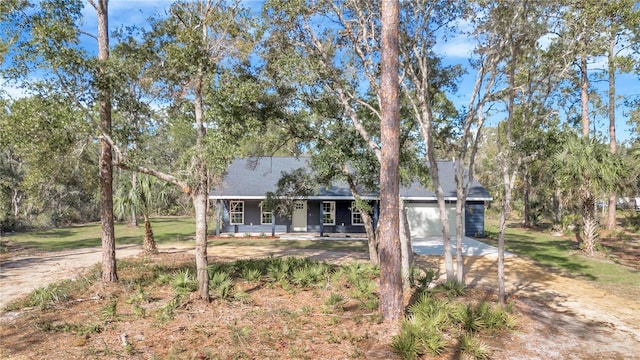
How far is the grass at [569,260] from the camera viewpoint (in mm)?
12586

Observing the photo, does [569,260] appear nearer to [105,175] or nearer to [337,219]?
[337,219]

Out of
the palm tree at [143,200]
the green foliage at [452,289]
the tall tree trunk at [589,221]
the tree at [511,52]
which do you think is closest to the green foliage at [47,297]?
the palm tree at [143,200]

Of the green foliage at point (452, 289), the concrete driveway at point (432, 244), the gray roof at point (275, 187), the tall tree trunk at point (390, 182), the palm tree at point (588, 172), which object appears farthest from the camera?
the gray roof at point (275, 187)

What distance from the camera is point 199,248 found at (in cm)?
944

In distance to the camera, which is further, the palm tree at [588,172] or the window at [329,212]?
the window at [329,212]

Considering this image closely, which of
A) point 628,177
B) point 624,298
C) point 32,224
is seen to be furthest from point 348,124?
point 32,224

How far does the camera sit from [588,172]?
16.4 meters

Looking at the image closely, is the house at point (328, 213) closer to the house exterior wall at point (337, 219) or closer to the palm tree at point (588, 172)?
the house exterior wall at point (337, 219)

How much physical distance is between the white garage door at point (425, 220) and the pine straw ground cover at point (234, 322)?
14.9m

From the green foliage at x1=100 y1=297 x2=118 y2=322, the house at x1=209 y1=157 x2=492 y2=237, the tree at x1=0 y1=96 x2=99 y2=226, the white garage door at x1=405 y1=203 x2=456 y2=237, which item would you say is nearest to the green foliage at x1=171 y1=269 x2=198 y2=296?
the green foliage at x1=100 y1=297 x2=118 y2=322

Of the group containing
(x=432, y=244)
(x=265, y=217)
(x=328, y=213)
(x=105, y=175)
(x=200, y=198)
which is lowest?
(x=432, y=244)

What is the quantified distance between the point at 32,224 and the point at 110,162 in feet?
94.3

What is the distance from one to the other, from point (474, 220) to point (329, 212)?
983 cm

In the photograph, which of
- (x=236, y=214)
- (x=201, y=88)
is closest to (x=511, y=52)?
(x=201, y=88)
